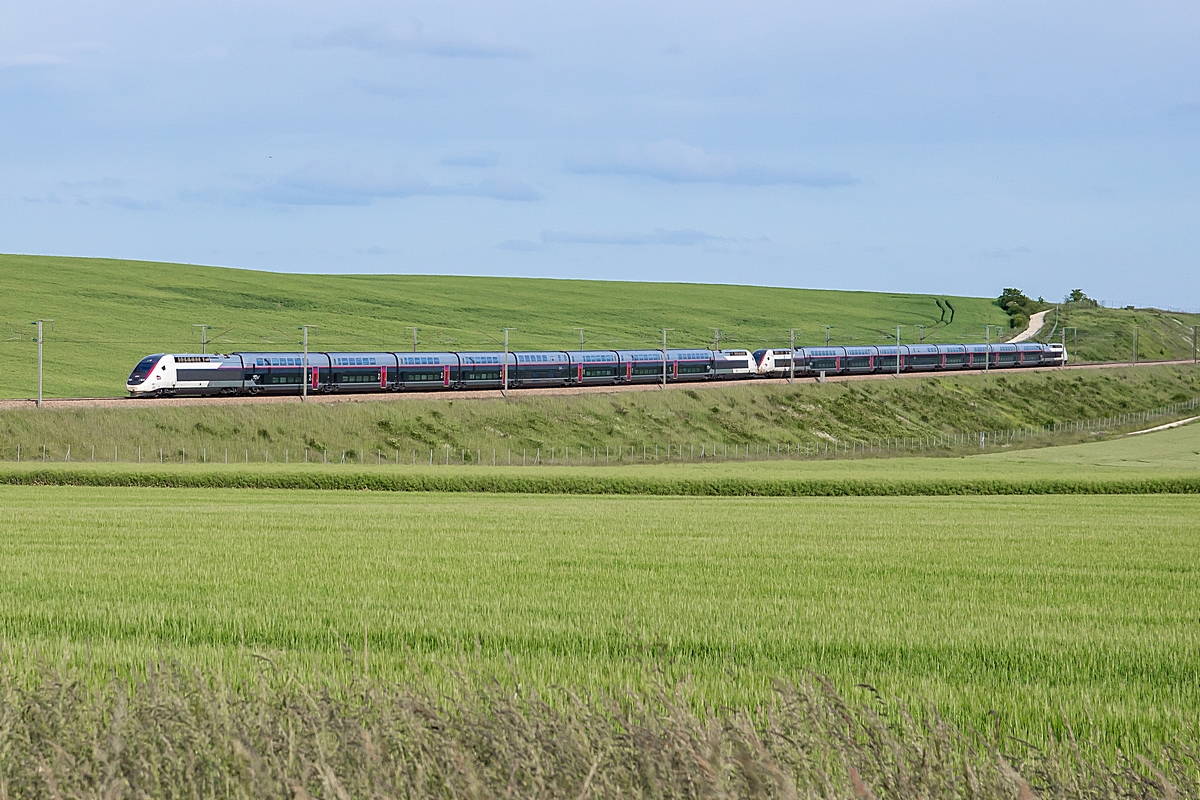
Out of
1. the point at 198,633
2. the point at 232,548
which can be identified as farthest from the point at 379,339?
the point at 198,633

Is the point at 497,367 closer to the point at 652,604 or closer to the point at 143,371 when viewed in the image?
the point at 143,371

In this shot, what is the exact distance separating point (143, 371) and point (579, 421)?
31885 mm

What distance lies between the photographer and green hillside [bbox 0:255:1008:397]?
12250 centimetres

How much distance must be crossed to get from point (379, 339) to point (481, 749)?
14326 cm

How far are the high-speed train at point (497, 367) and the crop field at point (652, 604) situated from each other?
2120 inches

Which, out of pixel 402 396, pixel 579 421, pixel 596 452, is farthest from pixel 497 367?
pixel 596 452

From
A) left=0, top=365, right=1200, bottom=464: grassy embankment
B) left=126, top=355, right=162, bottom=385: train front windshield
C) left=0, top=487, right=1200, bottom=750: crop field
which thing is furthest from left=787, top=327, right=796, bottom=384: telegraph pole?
left=0, top=487, right=1200, bottom=750: crop field

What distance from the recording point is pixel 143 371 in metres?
84.1

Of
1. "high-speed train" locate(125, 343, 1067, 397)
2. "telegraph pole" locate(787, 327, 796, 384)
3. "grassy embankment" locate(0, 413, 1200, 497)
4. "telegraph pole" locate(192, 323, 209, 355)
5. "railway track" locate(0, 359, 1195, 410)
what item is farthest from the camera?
"telegraph pole" locate(787, 327, 796, 384)

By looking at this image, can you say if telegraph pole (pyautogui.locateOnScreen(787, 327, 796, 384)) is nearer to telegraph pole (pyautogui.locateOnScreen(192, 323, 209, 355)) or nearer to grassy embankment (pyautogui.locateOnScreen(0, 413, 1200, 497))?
grassy embankment (pyautogui.locateOnScreen(0, 413, 1200, 497))

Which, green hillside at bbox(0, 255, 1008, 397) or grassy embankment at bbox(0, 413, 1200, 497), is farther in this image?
green hillside at bbox(0, 255, 1008, 397)

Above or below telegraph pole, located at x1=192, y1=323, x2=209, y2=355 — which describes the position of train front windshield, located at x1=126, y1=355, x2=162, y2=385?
below

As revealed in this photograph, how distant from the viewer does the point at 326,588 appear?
17969mm

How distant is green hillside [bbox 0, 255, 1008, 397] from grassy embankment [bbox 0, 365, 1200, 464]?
25790mm
